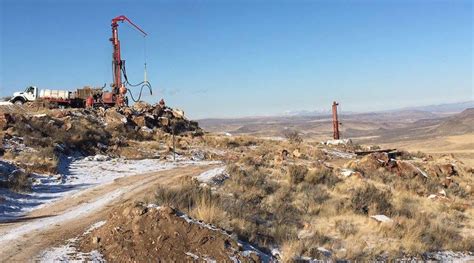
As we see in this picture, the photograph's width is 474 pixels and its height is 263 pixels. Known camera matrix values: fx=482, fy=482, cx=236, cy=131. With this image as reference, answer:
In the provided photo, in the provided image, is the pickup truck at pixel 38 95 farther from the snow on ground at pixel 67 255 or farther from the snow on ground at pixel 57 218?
the snow on ground at pixel 67 255

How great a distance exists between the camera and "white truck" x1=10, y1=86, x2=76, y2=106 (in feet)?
137

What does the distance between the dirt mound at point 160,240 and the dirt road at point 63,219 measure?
847 mm

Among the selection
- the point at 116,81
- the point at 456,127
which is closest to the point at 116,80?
the point at 116,81

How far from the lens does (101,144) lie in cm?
2553

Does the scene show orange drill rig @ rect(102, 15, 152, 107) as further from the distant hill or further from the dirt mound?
the distant hill

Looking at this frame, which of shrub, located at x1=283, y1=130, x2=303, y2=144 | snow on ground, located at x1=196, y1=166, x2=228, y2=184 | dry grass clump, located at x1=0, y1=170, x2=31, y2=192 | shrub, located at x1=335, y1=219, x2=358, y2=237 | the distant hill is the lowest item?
the distant hill

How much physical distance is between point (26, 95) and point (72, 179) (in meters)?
29.0

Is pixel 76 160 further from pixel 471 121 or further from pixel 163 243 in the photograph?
pixel 471 121

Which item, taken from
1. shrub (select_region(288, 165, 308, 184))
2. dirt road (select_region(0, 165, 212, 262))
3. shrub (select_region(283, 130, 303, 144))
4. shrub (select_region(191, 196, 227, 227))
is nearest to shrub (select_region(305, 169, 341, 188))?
shrub (select_region(288, 165, 308, 184))

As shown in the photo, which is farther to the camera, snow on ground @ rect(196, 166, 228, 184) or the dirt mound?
snow on ground @ rect(196, 166, 228, 184)

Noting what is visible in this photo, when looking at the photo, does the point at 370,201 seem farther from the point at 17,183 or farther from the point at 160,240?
the point at 17,183

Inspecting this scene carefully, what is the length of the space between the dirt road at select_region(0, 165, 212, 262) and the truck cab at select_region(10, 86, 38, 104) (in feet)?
95.7

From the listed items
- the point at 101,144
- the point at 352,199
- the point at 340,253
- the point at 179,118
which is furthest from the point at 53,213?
the point at 179,118

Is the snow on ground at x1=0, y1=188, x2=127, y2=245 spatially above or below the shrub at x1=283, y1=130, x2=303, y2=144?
above
